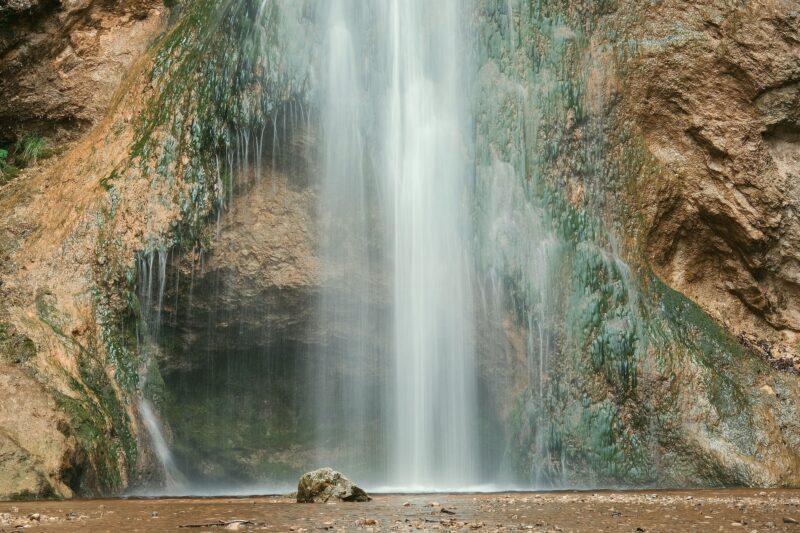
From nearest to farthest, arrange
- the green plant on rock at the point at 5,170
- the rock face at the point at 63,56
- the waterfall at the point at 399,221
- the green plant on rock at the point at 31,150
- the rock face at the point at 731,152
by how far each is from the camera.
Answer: the waterfall at the point at 399,221 < the rock face at the point at 731,152 < the green plant on rock at the point at 5,170 < the green plant on rock at the point at 31,150 < the rock face at the point at 63,56

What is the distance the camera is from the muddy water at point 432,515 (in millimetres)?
6109

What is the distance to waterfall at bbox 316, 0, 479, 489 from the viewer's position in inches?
531

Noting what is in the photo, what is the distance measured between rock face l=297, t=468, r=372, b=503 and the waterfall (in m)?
4.69

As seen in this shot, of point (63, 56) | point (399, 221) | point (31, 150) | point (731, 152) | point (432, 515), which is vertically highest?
point (63, 56)

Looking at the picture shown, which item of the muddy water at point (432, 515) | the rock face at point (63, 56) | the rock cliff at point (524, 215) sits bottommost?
the muddy water at point (432, 515)

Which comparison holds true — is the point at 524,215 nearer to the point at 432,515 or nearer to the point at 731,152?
the point at 731,152

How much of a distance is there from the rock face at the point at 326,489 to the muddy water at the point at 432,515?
0.81 ft

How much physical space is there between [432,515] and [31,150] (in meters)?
11.2

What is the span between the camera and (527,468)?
13.1 metres

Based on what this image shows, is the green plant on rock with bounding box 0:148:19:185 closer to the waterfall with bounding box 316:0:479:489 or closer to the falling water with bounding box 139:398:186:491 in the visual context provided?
the falling water with bounding box 139:398:186:491

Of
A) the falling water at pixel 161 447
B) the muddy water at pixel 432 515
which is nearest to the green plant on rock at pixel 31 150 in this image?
the falling water at pixel 161 447

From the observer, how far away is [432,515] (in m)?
6.98

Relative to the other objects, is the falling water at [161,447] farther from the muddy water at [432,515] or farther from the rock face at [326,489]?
the rock face at [326,489]

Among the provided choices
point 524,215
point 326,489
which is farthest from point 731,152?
point 326,489
